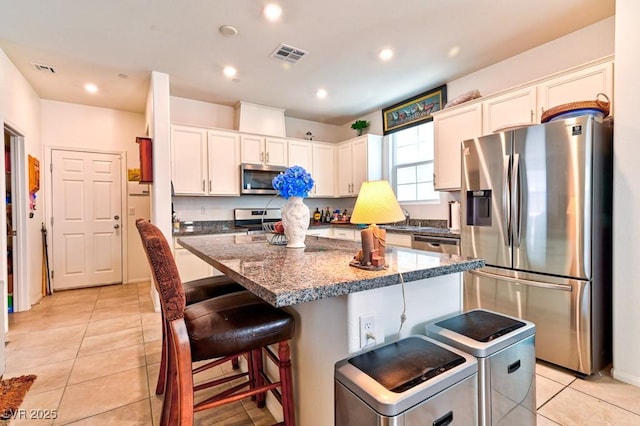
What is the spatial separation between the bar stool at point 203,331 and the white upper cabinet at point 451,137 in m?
2.83

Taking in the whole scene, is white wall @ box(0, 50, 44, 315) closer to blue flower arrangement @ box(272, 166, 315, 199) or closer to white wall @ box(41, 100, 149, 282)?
white wall @ box(41, 100, 149, 282)

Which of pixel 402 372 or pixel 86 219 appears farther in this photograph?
pixel 86 219

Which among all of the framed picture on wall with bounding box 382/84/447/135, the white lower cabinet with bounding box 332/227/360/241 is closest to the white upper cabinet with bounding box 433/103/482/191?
the framed picture on wall with bounding box 382/84/447/135

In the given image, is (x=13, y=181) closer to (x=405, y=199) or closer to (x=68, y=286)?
(x=68, y=286)

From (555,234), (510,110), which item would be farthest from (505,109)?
(555,234)

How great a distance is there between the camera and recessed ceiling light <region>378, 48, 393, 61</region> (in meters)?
3.05

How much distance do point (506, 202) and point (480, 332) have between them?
4.99 feet

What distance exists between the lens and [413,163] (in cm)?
444

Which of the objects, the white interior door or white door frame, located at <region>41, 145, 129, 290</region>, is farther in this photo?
the white interior door

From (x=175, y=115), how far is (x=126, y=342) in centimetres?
299

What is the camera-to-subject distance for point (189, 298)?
1.76m

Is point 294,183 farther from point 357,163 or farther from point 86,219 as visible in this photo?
point 86,219

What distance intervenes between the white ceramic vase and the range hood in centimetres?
309

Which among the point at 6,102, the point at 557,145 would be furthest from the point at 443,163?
the point at 6,102
